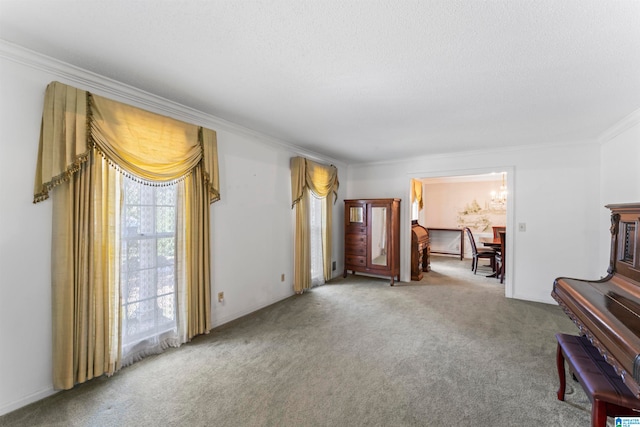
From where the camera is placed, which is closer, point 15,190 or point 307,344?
point 15,190

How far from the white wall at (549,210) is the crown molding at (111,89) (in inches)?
154

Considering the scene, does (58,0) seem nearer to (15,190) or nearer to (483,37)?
(15,190)

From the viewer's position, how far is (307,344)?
2.68 metres

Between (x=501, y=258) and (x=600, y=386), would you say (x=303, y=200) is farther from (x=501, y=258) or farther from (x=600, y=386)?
(x=501, y=258)

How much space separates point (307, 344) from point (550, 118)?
3472 mm

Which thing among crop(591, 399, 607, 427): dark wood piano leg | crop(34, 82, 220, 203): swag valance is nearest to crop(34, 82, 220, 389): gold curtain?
crop(34, 82, 220, 203): swag valance

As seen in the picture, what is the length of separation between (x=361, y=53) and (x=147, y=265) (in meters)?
2.47

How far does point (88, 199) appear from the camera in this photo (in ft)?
6.51

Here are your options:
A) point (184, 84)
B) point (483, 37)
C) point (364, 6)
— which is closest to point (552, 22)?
point (483, 37)

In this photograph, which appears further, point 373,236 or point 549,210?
point 373,236

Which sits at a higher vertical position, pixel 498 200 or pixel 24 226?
pixel 498 200

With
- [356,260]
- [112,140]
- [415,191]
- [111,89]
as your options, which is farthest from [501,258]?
[111,89]

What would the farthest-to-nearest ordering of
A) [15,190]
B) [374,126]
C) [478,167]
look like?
[478,167] < [374,126] < [15,190]

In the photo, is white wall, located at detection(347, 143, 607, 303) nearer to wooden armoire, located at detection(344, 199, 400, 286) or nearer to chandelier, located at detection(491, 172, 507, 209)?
wooden armoire, located at detection(344, 199, 400, 286)
